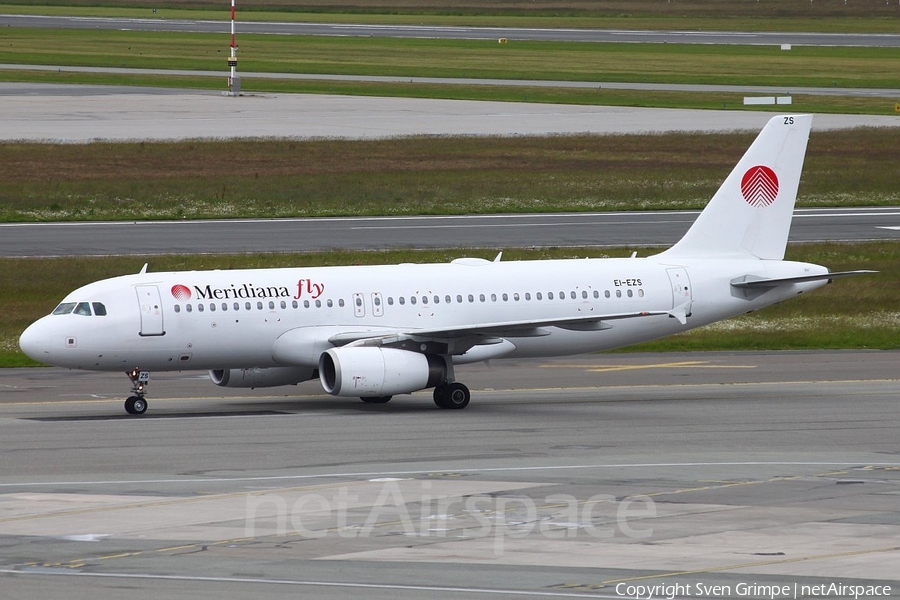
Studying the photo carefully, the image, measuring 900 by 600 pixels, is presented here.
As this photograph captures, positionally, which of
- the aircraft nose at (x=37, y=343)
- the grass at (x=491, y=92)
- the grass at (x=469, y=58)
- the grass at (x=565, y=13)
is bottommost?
the aircraft nose at (x=37, y=343)

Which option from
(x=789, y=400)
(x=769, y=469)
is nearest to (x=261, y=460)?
(x=769, y=469)

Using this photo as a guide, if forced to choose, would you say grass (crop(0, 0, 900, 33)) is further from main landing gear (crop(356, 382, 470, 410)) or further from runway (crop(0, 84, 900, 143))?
main landing gear (crop(356, 382, 470, 410))

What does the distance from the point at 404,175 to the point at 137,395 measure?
4296 cm

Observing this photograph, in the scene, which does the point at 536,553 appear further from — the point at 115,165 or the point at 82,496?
the point at 115,165

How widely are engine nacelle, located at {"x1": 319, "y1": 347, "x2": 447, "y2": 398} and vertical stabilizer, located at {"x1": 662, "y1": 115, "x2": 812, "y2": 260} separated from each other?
9.65 meters

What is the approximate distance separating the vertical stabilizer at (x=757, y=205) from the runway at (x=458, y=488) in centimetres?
365

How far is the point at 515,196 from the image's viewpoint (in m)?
75.5

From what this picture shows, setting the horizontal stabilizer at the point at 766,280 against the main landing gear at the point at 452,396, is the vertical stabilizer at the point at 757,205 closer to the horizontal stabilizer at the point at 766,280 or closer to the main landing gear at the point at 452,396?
the horizontal stabilizer at the point at 766,280

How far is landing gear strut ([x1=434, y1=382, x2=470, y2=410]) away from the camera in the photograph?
3738 centimetres

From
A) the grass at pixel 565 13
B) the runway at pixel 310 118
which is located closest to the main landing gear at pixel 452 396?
the runway at pixel 310 118

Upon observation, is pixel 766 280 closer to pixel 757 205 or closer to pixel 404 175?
pixel 757 205

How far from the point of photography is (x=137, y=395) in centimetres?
3678

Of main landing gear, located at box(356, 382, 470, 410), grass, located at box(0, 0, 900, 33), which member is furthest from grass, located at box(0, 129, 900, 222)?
grass, located at box(0, 0, 900, 33)

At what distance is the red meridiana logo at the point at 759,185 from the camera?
42.9 metres
